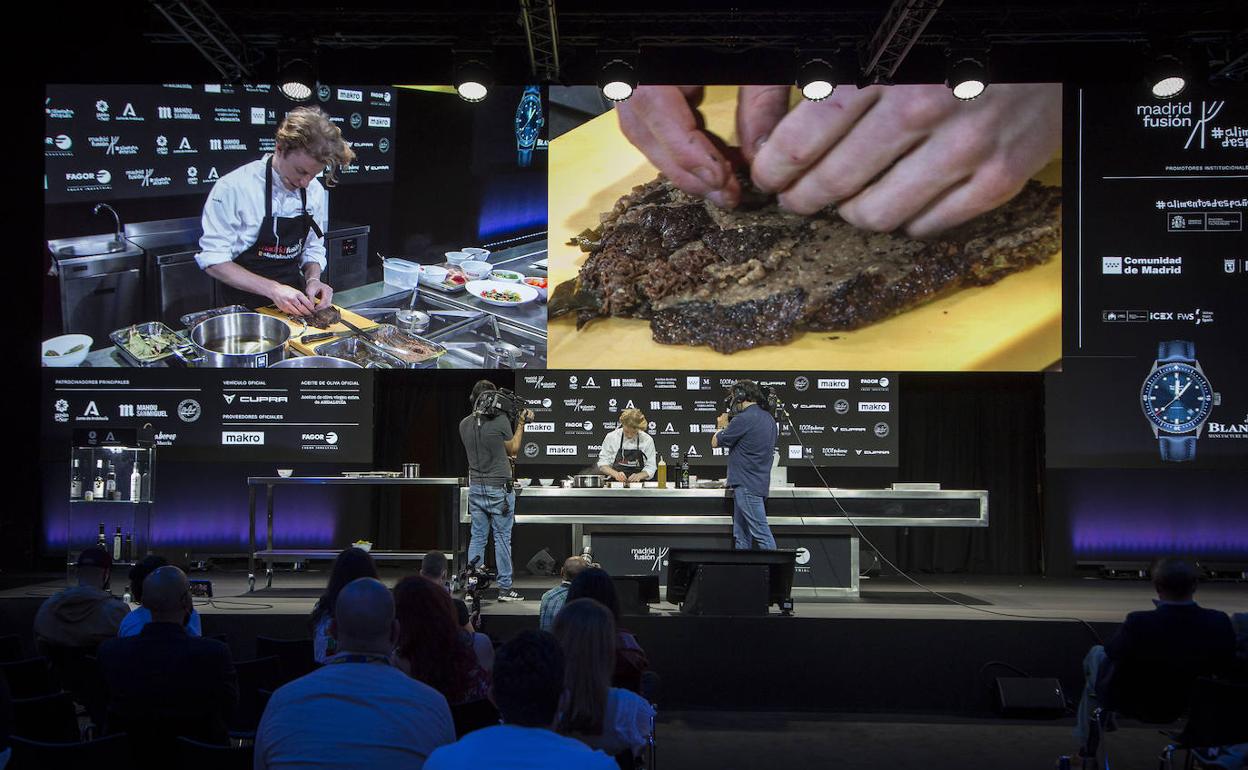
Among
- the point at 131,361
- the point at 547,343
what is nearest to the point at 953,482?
the point at 547,343

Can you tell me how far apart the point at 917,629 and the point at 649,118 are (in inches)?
217

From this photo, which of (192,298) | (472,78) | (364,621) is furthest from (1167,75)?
(364,621)

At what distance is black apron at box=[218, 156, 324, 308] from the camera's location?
10.0 metres

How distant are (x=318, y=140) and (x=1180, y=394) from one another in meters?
A: 8.02

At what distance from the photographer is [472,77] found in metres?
9.18

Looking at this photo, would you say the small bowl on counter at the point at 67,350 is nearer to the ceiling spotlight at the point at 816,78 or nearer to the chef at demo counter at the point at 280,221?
the chef at demo counter at the point at 280,221

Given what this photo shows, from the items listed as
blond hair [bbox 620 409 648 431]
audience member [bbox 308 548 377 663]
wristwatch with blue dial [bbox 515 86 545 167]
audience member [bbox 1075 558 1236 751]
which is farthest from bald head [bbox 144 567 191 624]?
wristwatch with blue dial [bbox 515 86 545 167]

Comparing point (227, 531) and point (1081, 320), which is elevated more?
point (1081, 320)

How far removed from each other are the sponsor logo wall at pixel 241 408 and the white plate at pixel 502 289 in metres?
1.23

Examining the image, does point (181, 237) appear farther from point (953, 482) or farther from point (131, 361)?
point (953, 482)

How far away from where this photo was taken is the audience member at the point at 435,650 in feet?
11.1

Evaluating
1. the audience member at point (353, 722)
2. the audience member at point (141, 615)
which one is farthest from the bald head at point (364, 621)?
the audience member at point (141, 615)

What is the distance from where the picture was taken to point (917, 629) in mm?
6449

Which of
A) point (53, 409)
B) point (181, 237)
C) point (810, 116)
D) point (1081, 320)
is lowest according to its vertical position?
point (53, 409)
